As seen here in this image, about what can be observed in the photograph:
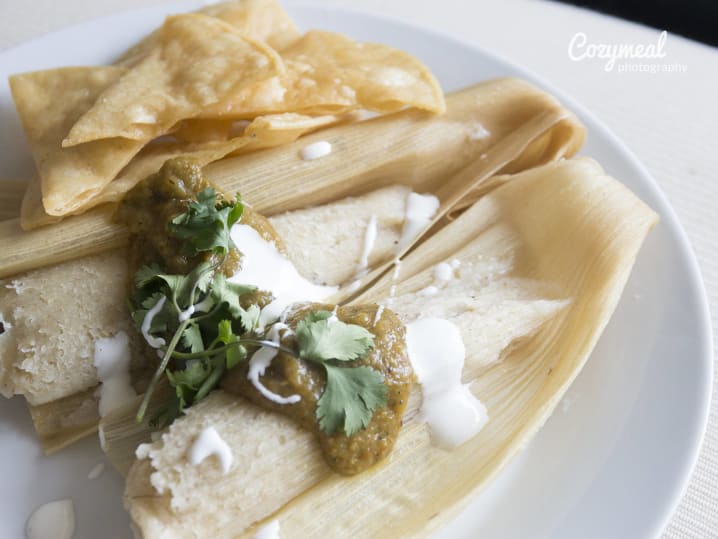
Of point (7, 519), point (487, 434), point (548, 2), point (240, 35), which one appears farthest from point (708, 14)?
point (7, 519)

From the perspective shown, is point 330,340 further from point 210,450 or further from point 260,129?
point 260,129

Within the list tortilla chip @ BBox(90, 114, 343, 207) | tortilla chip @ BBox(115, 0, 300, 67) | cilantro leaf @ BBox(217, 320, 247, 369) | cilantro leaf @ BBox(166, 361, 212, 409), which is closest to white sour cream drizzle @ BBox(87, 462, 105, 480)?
cilantro leaf @ BBox(166, 361, 212, 409)

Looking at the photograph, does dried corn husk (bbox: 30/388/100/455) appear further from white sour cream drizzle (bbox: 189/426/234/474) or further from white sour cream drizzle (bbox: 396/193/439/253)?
white sour cream drizzle (bbox: 396/193/439/253)

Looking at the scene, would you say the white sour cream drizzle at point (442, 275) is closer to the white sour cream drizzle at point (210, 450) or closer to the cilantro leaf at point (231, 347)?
the cilantro leaf at point (231, 347)

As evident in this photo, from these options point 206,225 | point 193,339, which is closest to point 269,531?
point 193,339

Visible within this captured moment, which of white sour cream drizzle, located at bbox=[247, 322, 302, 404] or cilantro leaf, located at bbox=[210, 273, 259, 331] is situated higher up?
cilantro leaf, located at bbox=[210, 273, 259, 331]

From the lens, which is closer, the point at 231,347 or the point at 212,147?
the point at 231,347
